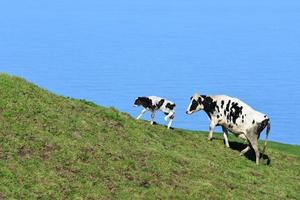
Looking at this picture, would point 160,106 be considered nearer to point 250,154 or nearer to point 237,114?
point 237,114

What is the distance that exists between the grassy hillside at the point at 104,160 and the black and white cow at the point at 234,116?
1210 millimetres

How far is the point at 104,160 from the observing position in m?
25.6

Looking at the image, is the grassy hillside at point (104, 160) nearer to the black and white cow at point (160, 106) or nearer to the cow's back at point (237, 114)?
the cow's back at point (237, 114)

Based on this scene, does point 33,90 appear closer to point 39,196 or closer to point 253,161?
point 39,196

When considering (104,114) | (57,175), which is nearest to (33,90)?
(104,114)

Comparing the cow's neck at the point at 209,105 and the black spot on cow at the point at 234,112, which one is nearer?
the black spot on cow at the point at 234,112

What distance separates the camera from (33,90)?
30.8m

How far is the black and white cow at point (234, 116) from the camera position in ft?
110

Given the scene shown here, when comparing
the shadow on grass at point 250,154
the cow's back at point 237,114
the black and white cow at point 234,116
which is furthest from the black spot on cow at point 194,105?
the shadow on grass at point 250,154

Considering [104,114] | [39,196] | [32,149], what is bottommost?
[39,196]

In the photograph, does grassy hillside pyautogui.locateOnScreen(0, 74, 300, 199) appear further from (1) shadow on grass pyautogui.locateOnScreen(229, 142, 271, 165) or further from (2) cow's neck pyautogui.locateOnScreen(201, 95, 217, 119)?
(2) cow's neck pyautogui.locateOnScreen(201, 95, 217, 119)

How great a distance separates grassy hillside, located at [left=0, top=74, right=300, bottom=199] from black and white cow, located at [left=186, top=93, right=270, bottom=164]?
3.97 ft

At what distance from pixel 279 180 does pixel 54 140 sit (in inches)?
471

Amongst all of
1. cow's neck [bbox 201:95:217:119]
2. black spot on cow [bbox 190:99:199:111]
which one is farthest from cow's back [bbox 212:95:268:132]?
black spot on cow [bbox 190:99:199:111]
